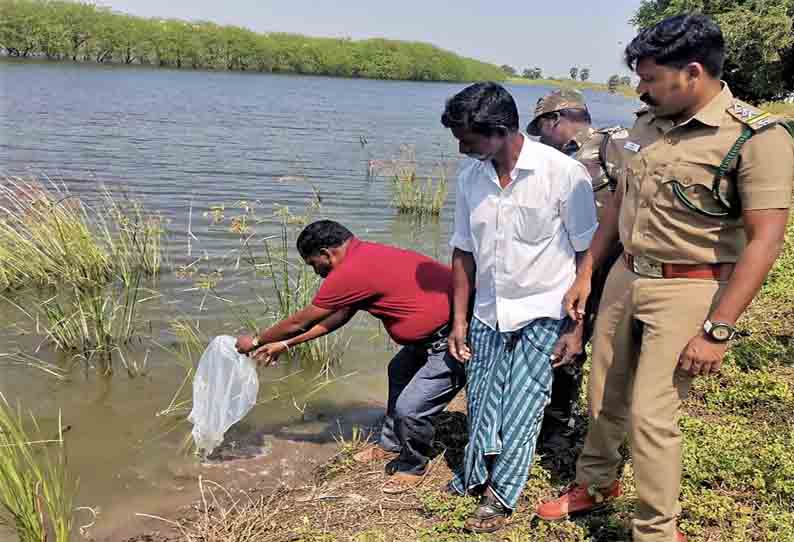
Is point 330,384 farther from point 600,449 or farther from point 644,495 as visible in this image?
point 644,495

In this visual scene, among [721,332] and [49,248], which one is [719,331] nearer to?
[721,332]

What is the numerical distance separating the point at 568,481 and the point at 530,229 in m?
A: 1.36

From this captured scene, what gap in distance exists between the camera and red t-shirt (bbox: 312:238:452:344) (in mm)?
3334

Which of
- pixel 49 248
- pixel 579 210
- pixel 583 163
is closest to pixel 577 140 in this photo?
pixel 583 163

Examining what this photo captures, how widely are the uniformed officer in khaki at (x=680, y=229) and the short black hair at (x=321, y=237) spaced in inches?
53.6

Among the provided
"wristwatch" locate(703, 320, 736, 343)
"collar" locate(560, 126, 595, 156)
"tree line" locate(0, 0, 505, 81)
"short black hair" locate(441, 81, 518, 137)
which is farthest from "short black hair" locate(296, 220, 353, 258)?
"tree line" locate(0, 0, 505, 81)

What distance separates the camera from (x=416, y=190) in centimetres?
1080

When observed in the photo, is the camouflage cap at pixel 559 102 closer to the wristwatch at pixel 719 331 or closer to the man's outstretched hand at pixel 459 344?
the man's outstretched hand at pixel 459 344

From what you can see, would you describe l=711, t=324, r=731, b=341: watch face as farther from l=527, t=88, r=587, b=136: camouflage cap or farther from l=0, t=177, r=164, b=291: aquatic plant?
l=0, t=177, r=164, b=291: aquatic plant

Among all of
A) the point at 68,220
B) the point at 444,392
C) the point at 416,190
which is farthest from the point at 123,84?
the point at 444,392

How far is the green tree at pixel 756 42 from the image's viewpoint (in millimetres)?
17891

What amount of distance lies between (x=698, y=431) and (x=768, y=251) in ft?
5.68

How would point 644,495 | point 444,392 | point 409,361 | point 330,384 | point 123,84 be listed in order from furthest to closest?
point 123,84
point 330,384
point 409,361
point 444,392
point 644,495

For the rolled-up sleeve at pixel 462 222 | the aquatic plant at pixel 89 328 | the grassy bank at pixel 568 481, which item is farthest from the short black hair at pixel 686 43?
the aquatic plant at pixel 89 328
